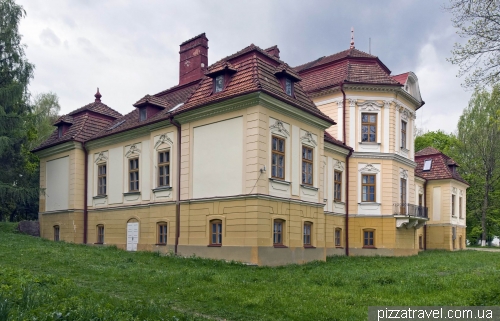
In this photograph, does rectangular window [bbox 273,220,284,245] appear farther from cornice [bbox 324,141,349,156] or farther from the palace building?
cornice [bbox 324,141,349,156]

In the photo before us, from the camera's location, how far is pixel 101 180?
24656mm

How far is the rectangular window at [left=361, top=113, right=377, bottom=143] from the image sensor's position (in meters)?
26.4

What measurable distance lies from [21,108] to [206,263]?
17077mm

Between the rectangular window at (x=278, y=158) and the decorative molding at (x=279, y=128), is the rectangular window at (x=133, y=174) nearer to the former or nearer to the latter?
the rectangular window at (x=278, y=158)

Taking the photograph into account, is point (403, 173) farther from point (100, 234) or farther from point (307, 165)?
point (100, 234)

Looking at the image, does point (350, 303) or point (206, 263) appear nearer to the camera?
point (350, 303)

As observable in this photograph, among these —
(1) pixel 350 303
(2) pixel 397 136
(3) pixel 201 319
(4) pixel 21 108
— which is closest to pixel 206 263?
(1) pixel 350 303

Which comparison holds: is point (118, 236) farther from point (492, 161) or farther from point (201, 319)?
point (492, 161)

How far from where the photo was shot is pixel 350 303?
10.2 m

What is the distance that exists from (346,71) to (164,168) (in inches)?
467

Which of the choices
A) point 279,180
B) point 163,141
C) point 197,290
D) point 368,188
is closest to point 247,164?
point 279,180

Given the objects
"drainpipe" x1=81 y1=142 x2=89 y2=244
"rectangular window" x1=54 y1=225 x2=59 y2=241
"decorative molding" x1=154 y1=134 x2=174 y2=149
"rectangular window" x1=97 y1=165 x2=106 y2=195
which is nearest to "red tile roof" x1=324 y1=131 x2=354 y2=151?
"decorative molding" x1=154 y1=134 x2=174 y2=149

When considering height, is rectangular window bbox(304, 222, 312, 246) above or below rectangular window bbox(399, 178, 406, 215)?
below

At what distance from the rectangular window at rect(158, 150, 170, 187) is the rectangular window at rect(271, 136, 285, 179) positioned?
5018 millimetres
